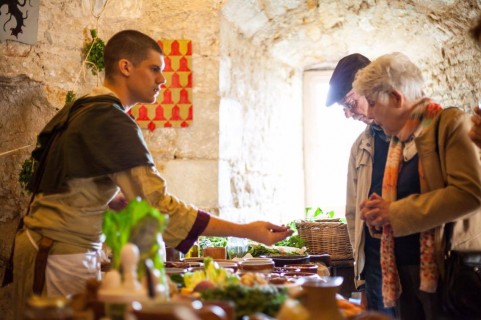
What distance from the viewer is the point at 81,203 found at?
7.95ft

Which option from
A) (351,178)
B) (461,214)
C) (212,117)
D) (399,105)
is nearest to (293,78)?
(212,117)

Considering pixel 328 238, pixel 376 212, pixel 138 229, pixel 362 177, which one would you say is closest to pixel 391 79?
pixel 376 212

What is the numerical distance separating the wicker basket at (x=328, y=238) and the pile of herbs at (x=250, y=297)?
282cm

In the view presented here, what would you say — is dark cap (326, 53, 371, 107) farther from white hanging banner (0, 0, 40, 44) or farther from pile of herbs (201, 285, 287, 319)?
pile of herbs (201, 285, 287, 319)

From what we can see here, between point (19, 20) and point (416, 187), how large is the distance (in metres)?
2.83

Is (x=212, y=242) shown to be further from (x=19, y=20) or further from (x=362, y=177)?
(x=19, y=20)

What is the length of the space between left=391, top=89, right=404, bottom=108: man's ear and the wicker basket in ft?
6.18

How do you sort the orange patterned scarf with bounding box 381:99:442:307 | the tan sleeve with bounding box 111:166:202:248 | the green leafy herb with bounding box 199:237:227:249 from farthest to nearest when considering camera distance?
the green leafy herb with bounding box 199:237:227:249
the orange patterned scarf with bounding box 381:99:442:307
the tan sleeve with bounding box 111:166:202:248

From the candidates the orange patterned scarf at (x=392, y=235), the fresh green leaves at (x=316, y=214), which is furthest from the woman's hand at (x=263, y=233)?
the fresh green leaves at (x=316, y=214)

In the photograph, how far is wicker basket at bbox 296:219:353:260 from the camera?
15.0 ft

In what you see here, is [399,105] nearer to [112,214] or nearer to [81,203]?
[81,203]

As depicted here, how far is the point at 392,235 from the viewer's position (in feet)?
9.06

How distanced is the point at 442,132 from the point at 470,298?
2.18 feet

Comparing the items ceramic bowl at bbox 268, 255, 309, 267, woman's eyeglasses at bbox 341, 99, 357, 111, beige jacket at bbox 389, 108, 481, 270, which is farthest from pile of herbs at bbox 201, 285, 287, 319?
woman's eyeglasses at bbox 341, 99, 357, 111
